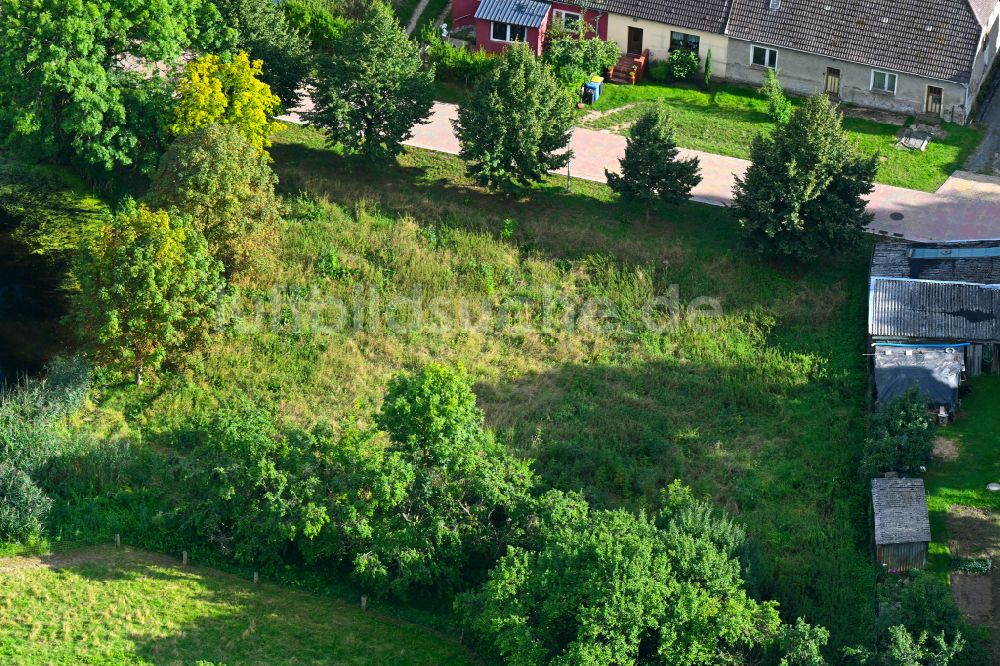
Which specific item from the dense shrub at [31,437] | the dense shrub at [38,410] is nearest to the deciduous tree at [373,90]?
the dense shrub at [38,410]

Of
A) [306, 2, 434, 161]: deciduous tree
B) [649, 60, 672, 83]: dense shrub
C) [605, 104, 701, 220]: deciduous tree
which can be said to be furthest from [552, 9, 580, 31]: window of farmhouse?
[605, 104, 701, 220]: deciduous tree

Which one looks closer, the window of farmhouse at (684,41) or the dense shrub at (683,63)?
the dense shrub at (683,63)

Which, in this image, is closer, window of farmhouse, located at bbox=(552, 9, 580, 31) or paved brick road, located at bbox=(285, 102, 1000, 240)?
paved brick road, located at bbox=(285, 102, 1000, 240)

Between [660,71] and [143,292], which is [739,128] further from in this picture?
[143,292]

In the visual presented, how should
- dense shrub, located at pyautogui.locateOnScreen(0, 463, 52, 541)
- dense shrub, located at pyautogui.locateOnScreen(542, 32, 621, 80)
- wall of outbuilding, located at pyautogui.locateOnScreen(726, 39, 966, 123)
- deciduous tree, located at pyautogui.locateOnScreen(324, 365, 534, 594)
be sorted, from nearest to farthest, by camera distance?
deciduous tree, located at pyautogui.locateOnScreen(324, 365, 534, 594)
dense shrub, located at pyautogui.locateOnScreen(0, 463, 52, 541)
wall of outbuilding, located at pyautogui.locateOnScreen(726, 39, 966, 123)
dense shrub, located at pyautogui.locateOnScreen(542, 32, 621, 80)

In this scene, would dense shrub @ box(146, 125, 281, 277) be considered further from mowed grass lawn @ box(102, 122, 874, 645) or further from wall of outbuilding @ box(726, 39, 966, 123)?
wall of outbuilding @ box(726, 39, 966, 123)

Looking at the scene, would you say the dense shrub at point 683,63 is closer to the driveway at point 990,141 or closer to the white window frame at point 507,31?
the white window frame at point 507,31

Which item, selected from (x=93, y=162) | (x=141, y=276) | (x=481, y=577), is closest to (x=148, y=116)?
(x=93, y=162)
